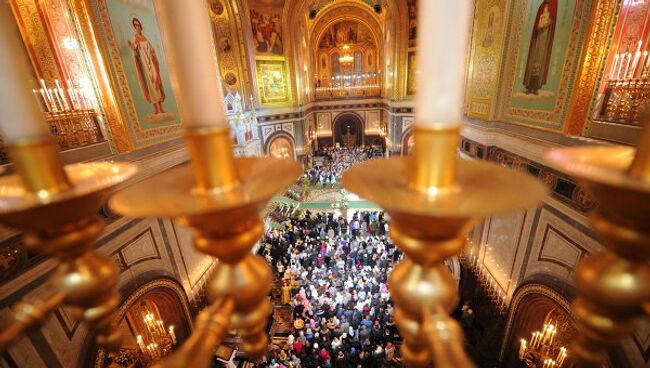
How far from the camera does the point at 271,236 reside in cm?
1136

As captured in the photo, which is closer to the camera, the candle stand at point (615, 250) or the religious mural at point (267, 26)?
the candle stand at point (615, 250)

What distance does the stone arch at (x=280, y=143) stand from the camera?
617 inches

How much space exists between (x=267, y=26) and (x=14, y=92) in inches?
624

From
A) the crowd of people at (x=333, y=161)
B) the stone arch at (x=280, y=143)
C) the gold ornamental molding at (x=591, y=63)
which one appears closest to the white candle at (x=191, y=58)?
the gold ornamental molding at (x=591, y=63)

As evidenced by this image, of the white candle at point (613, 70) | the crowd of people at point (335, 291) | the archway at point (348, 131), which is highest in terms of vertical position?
the white candle at point (613, 70)

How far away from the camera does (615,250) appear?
2.34 feet

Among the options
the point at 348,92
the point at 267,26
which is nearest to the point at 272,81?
the point at 267,26

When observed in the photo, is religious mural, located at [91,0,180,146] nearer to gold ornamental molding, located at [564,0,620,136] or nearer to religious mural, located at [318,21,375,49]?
gold ornamental molding, located at [564,0,620,136]

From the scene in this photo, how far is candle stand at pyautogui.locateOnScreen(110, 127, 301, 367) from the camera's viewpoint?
2.37ft

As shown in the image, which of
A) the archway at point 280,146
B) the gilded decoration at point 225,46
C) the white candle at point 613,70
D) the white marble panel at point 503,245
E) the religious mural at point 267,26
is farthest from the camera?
the archway at point 280,146

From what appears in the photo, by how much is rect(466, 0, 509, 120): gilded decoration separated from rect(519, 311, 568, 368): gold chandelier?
4170 mm

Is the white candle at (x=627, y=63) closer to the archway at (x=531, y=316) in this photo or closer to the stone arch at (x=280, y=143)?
the archway at (x=531, y=316)

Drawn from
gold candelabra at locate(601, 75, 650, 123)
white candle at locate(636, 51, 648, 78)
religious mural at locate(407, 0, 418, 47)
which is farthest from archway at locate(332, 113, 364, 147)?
white candle at locate(636, 51, 648, 78)

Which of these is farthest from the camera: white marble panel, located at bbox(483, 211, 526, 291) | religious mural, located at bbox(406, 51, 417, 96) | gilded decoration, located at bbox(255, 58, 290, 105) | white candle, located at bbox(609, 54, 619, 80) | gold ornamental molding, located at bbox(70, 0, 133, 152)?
religious mural, located at bbox(406, 51, 417, 96)
